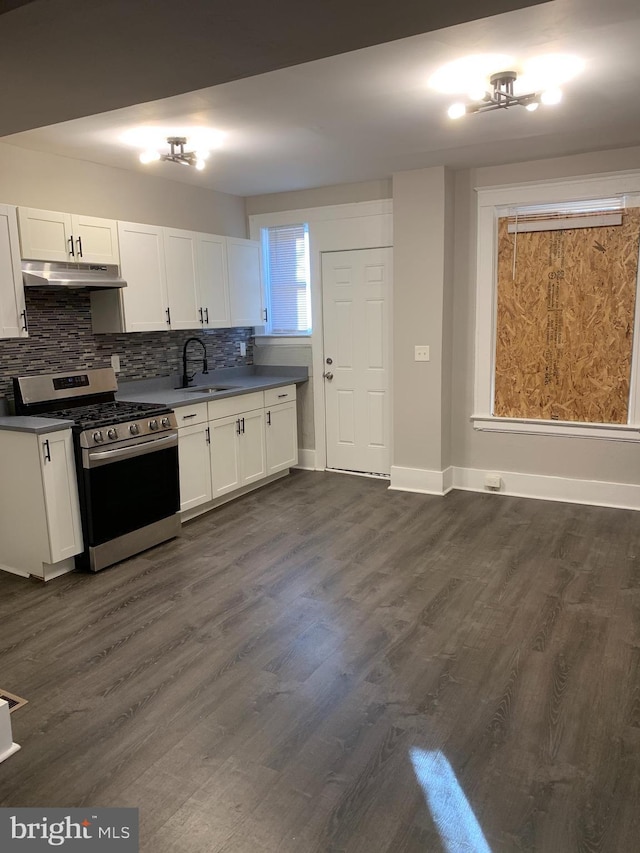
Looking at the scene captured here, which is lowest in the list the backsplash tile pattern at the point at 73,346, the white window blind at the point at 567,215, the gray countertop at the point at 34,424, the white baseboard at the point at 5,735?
the white baseboard at the point at 5,735

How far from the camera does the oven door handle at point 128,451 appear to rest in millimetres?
3502

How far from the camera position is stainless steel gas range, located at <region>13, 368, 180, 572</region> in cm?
354

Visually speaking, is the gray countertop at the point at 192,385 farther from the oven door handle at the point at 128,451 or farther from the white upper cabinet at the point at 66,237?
the white upper cabinet at the point at 66,237

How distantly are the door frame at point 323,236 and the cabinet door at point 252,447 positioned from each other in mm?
756

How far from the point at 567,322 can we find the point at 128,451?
3196mm

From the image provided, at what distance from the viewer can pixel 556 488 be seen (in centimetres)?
472

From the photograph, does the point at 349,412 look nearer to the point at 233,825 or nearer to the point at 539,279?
the point at 539,279

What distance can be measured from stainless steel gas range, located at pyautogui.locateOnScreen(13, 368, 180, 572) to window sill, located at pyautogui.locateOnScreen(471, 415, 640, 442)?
95.3 inches

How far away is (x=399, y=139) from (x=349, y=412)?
2.38m

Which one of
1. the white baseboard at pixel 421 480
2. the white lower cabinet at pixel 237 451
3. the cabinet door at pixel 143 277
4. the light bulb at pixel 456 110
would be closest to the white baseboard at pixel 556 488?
the white baseboard at pixel 421 480

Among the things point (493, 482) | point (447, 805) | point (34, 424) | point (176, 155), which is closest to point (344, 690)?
point (447, 805)

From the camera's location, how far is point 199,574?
141 inches

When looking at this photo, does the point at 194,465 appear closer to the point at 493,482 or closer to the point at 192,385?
the point at 192,385

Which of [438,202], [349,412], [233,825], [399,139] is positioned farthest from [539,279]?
[233,825]
